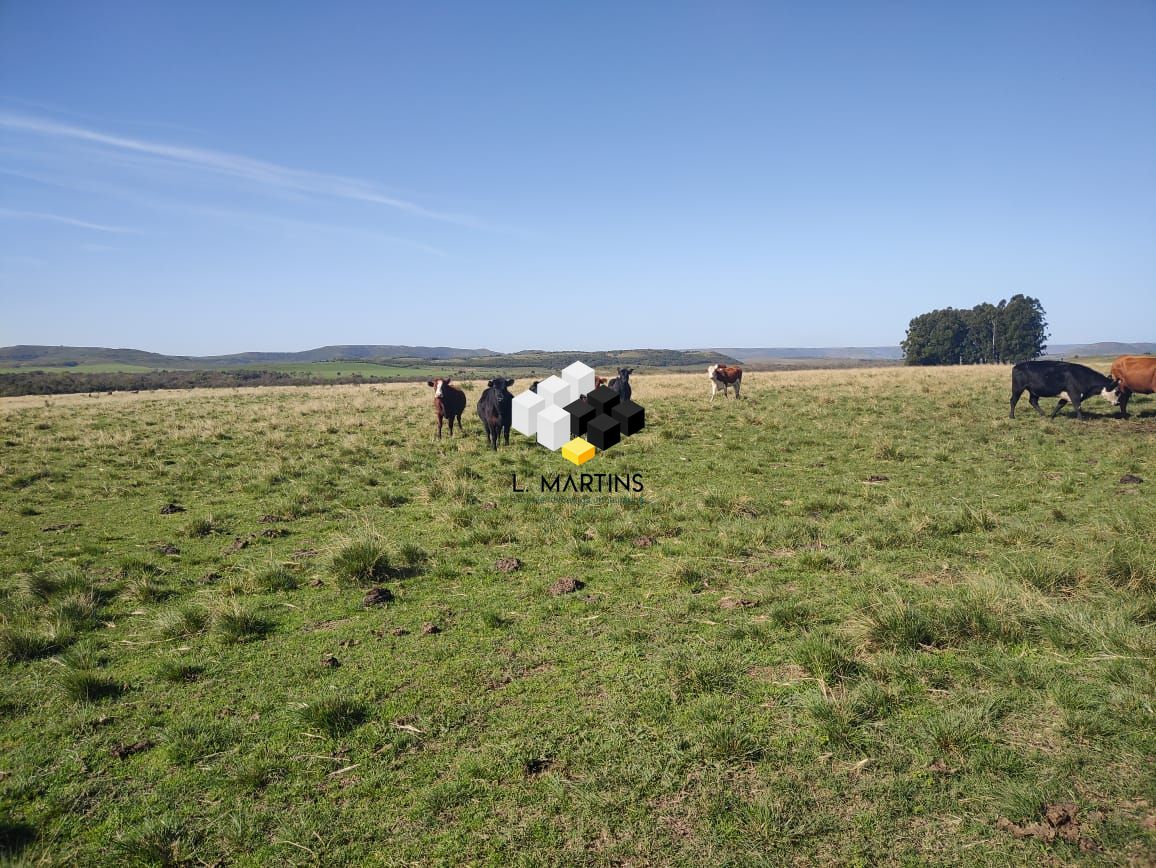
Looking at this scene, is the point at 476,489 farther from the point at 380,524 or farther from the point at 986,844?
the point at 986,844

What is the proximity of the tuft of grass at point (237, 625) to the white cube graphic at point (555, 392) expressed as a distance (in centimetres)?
1194

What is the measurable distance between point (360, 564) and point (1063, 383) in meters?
22.9

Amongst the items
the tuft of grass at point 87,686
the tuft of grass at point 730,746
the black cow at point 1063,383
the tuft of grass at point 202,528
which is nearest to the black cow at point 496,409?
the tuft of grass at point 202,528

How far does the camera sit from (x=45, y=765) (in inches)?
154

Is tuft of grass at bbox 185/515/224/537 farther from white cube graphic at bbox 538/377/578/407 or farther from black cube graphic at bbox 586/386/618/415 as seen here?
black cube graphic at bbox 586/386/618/415

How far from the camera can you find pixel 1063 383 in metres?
19.0

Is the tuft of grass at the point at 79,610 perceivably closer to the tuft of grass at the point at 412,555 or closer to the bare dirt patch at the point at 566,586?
the tuft of grass at the point at 412,555

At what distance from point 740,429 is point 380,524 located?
41.7ft

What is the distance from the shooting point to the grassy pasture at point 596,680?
3.23m

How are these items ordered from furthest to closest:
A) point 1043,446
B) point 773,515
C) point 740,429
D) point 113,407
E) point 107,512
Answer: point 113,407 → point 740,429 → point 1043,446 → point 107,512 → point 773,515

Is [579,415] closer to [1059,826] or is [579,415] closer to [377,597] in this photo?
[377,597]

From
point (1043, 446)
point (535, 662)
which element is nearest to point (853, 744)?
point (535, 662)

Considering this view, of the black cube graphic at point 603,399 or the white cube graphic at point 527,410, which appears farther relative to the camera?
the black cube graphic at point 603,399

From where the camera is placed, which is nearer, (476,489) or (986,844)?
(986,844)
